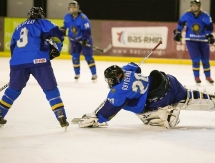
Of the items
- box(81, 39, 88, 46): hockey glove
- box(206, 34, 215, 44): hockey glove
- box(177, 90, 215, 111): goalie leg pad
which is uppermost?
box(206, 34, 215, 44): hockey glove

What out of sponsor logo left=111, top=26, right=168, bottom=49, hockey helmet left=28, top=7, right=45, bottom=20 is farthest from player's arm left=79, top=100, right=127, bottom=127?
sponsor logo left=111, top=26, right=168, bottom=49

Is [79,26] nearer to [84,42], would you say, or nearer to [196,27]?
[84,42]

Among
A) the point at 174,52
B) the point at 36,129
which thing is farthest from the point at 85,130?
the point at 174,52

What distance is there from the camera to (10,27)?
13.1 meters

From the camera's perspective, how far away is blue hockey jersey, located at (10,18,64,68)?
207 inches

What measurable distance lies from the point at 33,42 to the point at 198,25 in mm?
4419

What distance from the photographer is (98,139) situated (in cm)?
500

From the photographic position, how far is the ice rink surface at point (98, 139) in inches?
171

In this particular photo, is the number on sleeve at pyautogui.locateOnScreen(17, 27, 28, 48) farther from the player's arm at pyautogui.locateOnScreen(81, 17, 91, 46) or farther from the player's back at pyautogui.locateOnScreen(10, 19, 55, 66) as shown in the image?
the player's arm at pyautogui.locateOnScreen(81, 17, 91, 46)

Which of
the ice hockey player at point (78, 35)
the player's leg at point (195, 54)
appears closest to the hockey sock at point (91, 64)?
the ice hockey player at point (78, 35)

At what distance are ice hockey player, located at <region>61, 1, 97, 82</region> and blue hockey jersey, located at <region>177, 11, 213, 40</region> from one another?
147 centimetres

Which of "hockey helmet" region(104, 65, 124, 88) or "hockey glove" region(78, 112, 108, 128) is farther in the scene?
"hockey glove" region(78, 112, 108, 128)

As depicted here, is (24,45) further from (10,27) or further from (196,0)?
(10,27)

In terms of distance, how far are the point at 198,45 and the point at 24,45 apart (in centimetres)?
439
